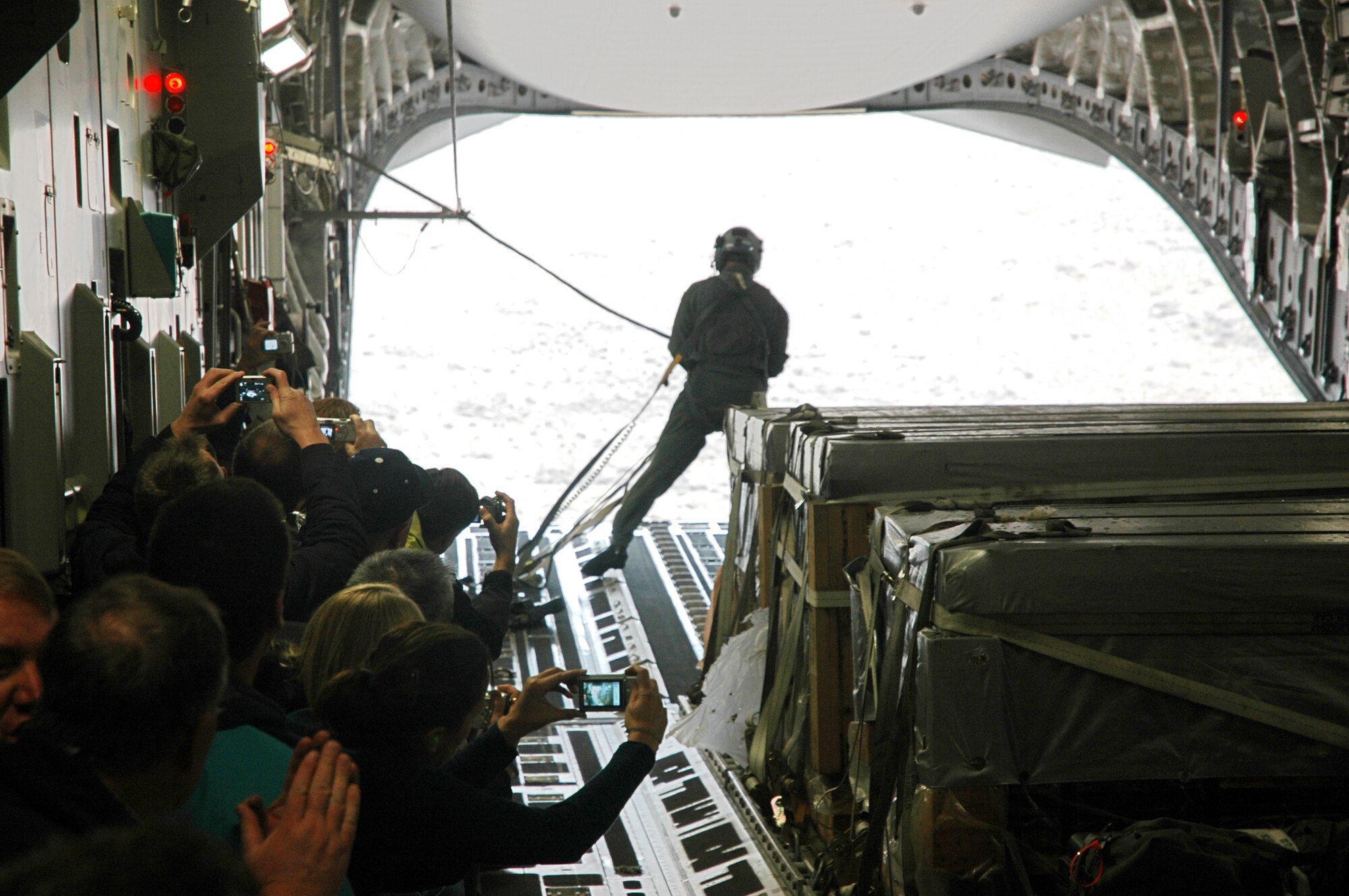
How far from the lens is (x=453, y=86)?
841 cm

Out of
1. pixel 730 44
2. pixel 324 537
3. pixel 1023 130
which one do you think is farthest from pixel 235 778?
pixel 1023 130

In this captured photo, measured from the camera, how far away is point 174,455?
286 centimetres

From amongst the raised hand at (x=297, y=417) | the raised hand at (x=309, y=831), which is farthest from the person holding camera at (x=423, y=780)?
the raised hand at (x=297, y=417)

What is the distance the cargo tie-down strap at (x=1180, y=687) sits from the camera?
247 centimetres

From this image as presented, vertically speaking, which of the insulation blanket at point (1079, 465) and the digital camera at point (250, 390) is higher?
the digital camera at point (250, 390)

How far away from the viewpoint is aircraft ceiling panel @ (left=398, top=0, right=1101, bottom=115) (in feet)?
40.3

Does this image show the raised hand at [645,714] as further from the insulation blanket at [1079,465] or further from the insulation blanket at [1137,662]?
the insulation blanket at [1079,465]

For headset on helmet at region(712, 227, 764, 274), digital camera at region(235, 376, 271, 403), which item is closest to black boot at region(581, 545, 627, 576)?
headset on helmet at region(712, 227, 764, 274)

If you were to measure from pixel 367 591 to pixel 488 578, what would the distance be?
128 centimetres

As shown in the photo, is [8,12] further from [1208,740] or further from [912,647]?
[1208,740]

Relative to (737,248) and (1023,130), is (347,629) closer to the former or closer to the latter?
(737,248)

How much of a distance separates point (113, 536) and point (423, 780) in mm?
1242

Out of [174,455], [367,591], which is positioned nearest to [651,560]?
[174,455]

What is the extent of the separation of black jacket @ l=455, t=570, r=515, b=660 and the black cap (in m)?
0.25
